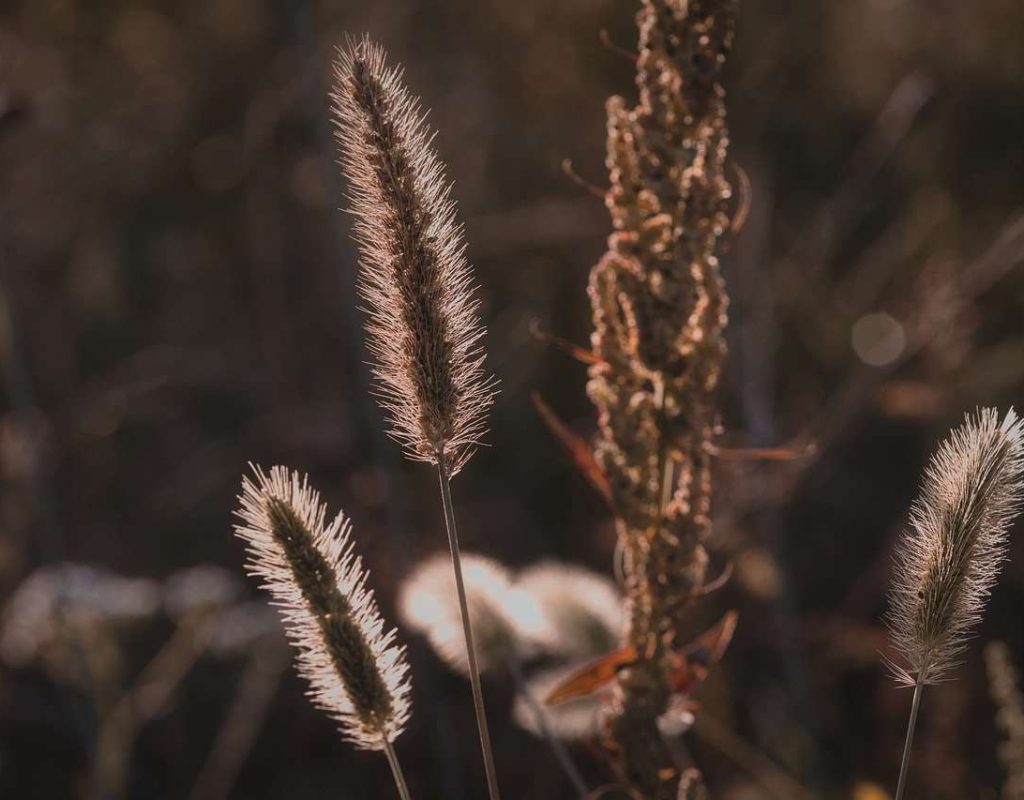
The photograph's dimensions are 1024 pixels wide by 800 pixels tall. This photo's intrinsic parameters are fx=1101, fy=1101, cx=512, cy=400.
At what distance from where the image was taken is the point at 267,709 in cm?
456

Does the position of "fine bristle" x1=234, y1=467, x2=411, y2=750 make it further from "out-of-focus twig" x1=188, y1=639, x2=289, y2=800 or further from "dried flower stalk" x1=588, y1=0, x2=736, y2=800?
"out-of-focus twig" x1=188, y1=639, x2=289, y2=800

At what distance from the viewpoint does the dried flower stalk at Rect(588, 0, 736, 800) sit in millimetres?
1480

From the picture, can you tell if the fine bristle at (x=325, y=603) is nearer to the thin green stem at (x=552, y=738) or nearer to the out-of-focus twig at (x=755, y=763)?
the thin green stem at (x=552, y=738)

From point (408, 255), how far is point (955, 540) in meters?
0.62

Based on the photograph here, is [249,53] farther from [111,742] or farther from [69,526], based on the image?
[111,742]

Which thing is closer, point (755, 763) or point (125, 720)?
point (125, 720)

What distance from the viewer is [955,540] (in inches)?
43.6

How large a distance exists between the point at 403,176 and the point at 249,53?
680 centimetres

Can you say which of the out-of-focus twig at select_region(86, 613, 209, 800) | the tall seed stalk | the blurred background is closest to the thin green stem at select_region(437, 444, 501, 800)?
the tall seed stalk

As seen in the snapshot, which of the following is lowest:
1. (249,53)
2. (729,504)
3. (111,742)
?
(111,742)

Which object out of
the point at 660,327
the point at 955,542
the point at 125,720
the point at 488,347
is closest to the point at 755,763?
the point at 125,720

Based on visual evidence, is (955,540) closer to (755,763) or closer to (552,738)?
(552,738)

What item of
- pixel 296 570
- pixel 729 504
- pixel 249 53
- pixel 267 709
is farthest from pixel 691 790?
pixel 249 53

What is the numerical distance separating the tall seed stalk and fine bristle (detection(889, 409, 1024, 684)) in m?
0.46
